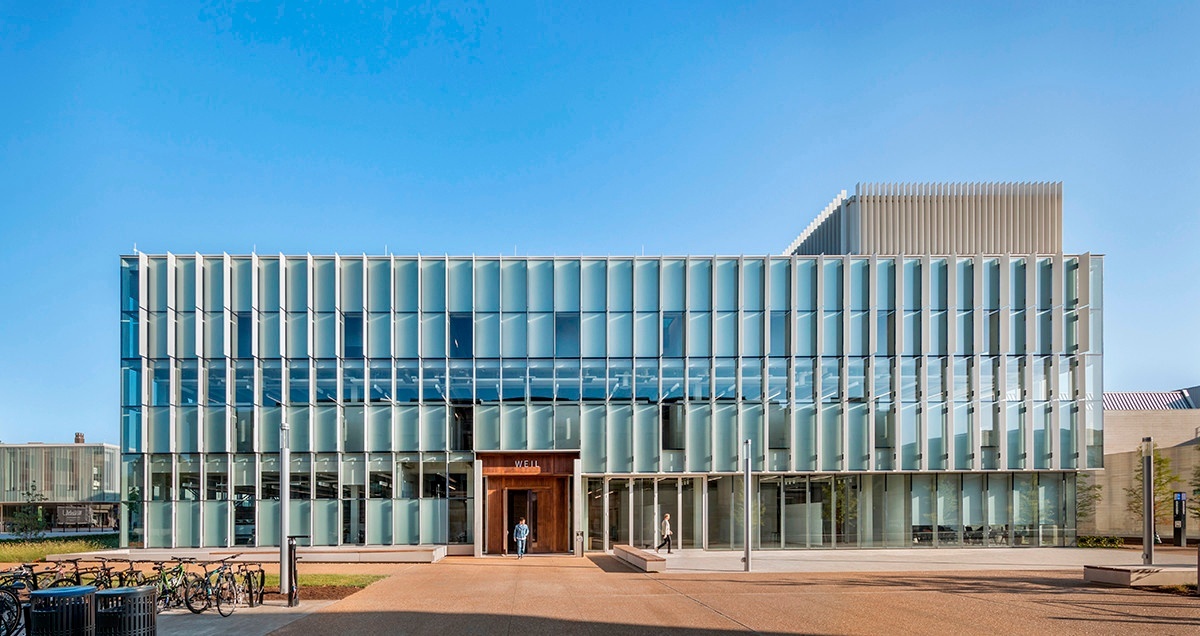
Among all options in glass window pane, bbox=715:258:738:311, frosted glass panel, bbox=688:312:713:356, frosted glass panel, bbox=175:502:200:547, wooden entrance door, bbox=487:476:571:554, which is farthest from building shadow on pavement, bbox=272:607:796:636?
glass window pane, bbox=715:258:738:311

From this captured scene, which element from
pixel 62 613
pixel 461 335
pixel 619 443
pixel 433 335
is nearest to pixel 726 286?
pixel 619 443

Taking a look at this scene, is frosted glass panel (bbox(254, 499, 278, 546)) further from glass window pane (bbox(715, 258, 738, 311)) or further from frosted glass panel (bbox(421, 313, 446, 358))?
glass window pane (bbox(715, 258, 738, 311))

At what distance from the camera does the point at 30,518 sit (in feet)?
230

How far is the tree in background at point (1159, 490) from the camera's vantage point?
48.0m

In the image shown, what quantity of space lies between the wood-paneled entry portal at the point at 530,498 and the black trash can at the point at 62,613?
24906 mm

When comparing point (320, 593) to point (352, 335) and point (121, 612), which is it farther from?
point (352, 335)

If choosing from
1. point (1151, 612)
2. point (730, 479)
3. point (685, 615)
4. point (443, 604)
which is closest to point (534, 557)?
point (730, 479)

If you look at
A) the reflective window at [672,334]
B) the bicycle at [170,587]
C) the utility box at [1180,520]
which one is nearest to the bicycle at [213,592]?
the bicycle at [170,587]

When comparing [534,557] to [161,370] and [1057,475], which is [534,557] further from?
[1057,475]

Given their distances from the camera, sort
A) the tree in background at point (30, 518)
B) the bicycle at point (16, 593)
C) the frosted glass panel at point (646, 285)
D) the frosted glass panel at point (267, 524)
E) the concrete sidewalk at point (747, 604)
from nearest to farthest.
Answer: the bicycle at point (16, 593), the concrete sidewalk at point (747, 604), the frosted glass panel at point (267, 524), the frosted glass panel at point (646, 285), the tree in background at point (30, 518)

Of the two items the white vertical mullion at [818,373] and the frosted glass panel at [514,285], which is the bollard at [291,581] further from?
the white vertical mullion at [818,373]

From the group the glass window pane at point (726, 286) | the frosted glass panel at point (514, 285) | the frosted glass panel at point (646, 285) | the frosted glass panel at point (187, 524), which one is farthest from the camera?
the glass window pane at point (726, 286)

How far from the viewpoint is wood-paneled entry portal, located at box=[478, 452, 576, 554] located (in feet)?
127

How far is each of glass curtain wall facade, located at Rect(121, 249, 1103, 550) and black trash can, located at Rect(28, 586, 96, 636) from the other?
82.6ft
